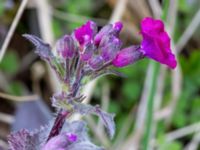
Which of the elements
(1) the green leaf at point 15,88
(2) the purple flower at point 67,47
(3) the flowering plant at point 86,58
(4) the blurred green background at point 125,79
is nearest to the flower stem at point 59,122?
(3) the flowering plant at point 86,58

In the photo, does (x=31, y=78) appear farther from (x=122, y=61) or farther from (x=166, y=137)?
(x=122, y=61)

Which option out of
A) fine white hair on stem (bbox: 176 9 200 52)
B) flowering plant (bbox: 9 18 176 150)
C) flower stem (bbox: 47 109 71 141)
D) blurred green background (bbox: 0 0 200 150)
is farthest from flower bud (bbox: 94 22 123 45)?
fine white hair on stem (bbox: 176 9 200 52)

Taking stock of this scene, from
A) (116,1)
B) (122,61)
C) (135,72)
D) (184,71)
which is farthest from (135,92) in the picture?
(122,61)

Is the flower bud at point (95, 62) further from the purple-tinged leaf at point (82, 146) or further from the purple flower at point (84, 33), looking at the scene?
the purple-tinged leaf at point (82, 146)

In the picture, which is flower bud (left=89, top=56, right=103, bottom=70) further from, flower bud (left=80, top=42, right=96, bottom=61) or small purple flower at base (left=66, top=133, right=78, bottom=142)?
small purple flower at base (left=66, top=133, right=78, bottom=142)

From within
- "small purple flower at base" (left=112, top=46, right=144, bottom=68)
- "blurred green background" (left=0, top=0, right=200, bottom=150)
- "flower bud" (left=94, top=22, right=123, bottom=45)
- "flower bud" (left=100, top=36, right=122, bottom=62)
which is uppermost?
"flower bud" (left=94, top=22, right=123, bottom=45)

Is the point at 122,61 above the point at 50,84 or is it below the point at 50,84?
above

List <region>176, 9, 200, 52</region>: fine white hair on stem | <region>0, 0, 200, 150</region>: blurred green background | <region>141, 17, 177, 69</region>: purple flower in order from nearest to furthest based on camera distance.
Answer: <region>141, 17, 177, 69</region>: purple flower < <region>0, 0, 200, 150</region>: blurred green background < <region>176, 9, 200, 52</region>: fine white hair on stem
